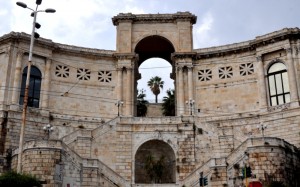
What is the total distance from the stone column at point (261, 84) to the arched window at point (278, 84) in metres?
0.56

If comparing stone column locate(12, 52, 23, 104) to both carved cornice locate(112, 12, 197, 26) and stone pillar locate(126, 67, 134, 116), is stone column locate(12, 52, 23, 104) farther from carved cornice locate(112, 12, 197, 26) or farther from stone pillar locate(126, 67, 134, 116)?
carved cornice locate(112, 12, 197, 26)

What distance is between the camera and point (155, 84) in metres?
68.2

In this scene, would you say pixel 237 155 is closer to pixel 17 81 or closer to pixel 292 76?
pixel 292 76

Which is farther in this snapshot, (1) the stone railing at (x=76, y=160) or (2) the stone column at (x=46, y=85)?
(2) the stone column at (x=46, y=85)

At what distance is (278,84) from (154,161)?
1377cm

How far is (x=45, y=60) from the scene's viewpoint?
40625mm

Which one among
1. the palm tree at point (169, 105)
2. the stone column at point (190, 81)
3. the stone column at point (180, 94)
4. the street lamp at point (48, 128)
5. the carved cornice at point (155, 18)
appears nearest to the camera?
the street lamp at point (48, 128)

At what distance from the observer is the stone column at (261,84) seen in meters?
38.7

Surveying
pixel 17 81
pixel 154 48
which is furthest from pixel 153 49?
pixel 17 81

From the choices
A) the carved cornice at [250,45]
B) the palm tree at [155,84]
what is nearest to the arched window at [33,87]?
the carved cornice at [250,45]

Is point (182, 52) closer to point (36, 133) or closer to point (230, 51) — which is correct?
point (230, 51)

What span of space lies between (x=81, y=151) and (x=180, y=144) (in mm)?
7947

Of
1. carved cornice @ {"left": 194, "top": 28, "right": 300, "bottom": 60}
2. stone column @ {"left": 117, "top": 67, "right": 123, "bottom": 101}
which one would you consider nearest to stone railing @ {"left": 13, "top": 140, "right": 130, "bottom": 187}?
stone column @ {"left": 117, "top": 67, "right": 123, "bottom": 101}

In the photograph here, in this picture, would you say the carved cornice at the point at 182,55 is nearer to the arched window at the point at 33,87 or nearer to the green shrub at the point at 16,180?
the arched window at the point at 33,87
